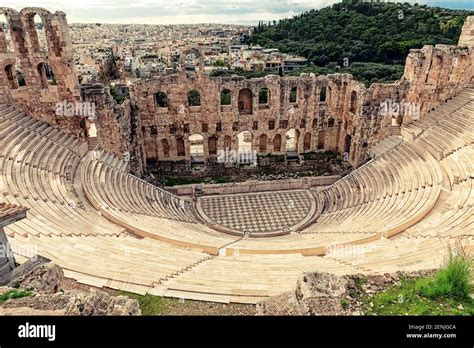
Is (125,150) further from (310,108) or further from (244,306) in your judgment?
(244,306)

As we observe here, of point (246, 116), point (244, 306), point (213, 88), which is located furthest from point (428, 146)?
point (244, 306)

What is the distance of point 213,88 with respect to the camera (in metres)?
26.5

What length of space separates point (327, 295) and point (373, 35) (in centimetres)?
6262

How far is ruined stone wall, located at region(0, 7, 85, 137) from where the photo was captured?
20.1 meters

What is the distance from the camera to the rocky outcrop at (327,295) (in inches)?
276

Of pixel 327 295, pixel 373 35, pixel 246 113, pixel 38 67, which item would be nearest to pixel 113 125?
pixel 38 67

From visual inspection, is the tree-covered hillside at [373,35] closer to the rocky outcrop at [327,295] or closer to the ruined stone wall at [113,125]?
the ruined stone wall at [113,125]

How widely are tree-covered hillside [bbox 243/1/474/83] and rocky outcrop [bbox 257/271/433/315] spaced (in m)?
46.3

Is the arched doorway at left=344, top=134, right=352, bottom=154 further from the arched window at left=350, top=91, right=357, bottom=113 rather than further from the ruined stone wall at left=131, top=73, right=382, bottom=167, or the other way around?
the arched window at left=350, top=91, right=357, bottom=113

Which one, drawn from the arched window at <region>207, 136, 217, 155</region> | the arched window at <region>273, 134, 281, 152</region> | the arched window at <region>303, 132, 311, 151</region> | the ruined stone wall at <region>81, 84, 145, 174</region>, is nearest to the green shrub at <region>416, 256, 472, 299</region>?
the ruined stone wall at <region>81, 84, 145, 174</region>

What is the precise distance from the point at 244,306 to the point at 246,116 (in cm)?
2023

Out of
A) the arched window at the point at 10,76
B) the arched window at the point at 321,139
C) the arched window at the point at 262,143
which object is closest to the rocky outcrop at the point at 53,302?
the arched window at the point at 10,76

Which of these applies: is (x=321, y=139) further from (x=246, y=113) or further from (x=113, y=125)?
(x=113, y=125)

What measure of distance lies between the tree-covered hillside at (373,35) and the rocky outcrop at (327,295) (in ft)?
152
